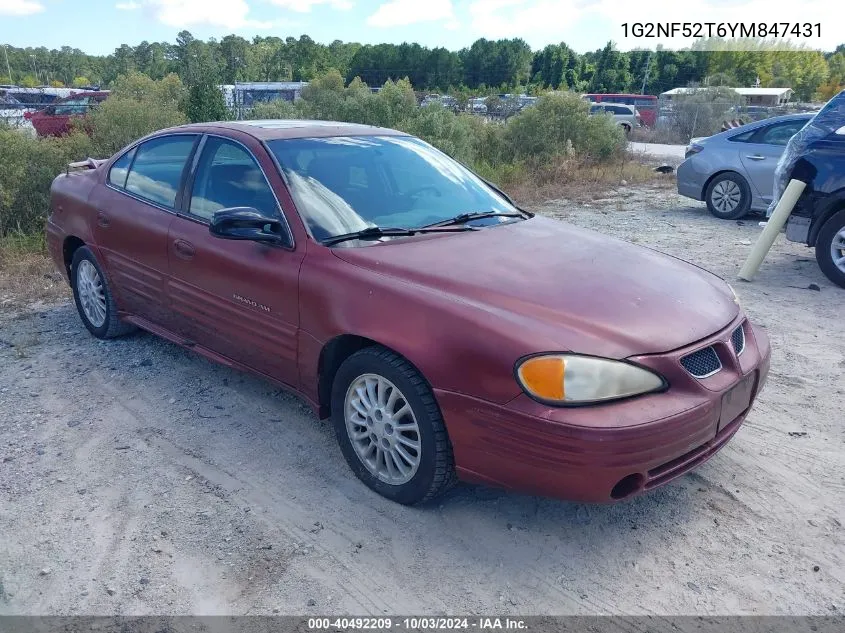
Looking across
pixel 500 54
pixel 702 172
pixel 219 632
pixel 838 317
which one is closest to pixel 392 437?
pixel 219 632

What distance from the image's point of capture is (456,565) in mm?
2869

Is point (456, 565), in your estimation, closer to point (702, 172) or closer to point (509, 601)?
point (509, 601)

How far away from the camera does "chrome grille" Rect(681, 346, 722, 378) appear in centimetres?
287

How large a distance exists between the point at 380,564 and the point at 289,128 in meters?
2.58

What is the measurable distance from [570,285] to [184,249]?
2.24 metres

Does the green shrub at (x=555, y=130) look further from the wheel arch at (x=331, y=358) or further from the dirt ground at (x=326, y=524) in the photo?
the wheel arch at (x=331, y=358)

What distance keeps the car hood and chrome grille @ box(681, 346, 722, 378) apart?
0.23ft

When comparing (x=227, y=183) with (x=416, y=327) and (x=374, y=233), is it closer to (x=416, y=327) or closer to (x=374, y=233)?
(x=374, y=233)

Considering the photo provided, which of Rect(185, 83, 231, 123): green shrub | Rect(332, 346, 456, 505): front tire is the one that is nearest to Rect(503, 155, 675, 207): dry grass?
Rect(185, 83, 231, 123): green shrub

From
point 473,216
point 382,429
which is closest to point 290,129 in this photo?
point 473,216

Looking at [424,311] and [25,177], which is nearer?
[424,311]

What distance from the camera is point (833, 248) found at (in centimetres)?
676

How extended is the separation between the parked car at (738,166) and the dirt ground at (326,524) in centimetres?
631

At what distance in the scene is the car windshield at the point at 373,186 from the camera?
360 centimetres
